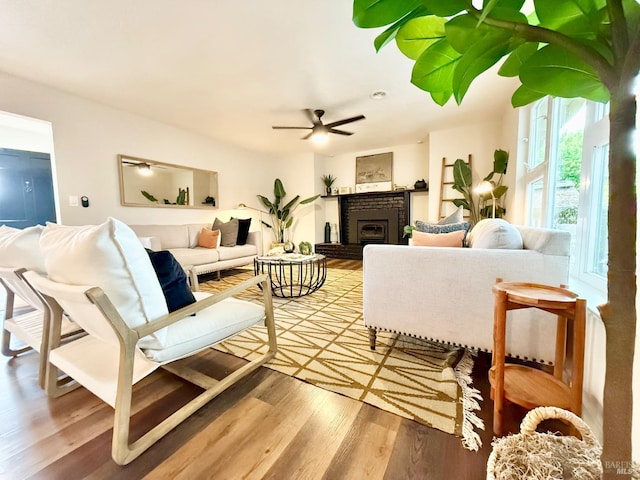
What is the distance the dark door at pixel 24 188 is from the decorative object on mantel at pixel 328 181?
5472 mm

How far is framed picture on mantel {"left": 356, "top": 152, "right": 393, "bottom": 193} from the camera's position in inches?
224

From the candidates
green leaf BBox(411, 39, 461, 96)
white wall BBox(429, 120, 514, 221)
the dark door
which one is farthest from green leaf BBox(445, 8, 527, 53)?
the dark door

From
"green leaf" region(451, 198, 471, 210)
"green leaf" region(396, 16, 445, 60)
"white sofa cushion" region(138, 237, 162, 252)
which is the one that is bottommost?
"white sofa cushion" region(138, 237, 162, 252)

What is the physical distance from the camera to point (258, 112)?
3.70 m

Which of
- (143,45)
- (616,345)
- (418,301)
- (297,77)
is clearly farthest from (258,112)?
(616,345)

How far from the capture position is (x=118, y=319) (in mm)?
923

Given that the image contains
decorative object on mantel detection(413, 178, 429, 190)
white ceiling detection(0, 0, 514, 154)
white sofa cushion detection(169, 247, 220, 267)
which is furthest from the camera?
decorative object on mantel detection(413, 178, 429, 190)

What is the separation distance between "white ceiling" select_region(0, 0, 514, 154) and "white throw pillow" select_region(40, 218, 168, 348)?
1859mm

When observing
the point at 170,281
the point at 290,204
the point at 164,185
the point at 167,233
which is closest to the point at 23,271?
the point at 170,281

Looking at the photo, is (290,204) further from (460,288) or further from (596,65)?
(596,65)

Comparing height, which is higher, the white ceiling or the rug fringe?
the white ceiling

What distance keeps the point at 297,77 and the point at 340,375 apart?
9.41 ft

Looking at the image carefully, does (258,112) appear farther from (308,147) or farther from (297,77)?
(308,147)

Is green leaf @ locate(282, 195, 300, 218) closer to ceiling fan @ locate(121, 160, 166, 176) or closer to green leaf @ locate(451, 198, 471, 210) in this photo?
ceiling fan @ locate(121, 160, 166, 176)
